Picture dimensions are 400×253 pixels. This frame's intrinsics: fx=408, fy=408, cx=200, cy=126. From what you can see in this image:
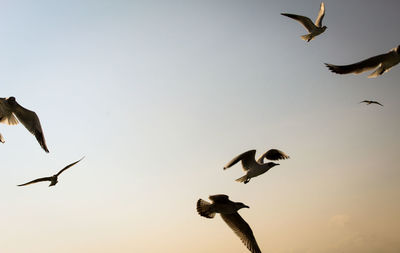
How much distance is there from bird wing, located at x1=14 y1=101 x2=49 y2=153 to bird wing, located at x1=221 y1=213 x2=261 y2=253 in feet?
23.2

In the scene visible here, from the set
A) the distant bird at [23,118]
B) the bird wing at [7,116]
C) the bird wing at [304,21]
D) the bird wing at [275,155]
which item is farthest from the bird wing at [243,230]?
the bird wing at [7,116]

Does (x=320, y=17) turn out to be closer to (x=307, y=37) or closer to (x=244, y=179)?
(x=307, y=37)

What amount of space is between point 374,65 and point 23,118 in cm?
1200

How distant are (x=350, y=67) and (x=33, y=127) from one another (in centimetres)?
1105

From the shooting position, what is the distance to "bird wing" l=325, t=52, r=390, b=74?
11484 mm

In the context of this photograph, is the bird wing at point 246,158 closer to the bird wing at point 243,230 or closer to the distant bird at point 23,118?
the bird wing at point 243,230

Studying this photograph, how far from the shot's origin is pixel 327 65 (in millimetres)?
11391

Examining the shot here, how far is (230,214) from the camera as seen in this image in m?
13.9

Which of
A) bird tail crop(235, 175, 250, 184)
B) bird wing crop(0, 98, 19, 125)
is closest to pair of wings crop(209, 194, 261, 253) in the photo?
bird tail crop(235, 175, 250, 184)

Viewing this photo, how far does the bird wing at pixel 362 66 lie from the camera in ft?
37.7

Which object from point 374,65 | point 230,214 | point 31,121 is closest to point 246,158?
point 230,214

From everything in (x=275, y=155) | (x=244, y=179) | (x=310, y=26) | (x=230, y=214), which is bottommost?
(x=230, y=214)

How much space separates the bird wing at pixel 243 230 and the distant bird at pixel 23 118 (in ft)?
23.0

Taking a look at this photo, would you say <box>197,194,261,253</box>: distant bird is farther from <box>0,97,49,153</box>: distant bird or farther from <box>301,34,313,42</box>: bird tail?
<box>301,34,313,42</box>: bird tail
